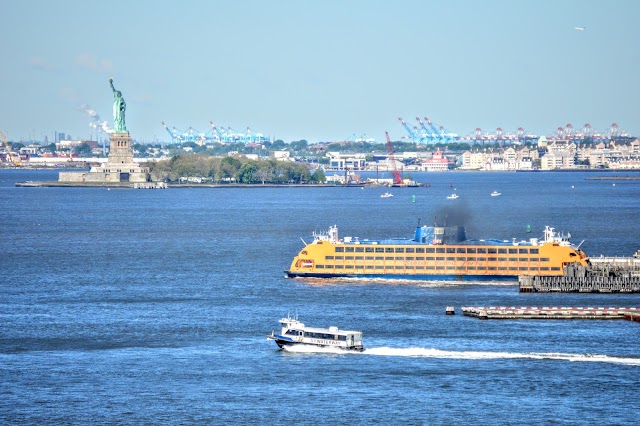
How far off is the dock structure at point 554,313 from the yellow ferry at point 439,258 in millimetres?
10730

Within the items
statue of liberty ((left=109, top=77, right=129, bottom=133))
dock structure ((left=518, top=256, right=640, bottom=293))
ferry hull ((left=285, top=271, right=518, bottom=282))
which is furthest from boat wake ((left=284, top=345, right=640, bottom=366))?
statue of liberty ((left=109, top=77, right=129, bottom=133))

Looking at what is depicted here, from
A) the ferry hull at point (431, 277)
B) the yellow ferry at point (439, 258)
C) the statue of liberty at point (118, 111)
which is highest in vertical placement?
the statue of liberty at point (118, 111)

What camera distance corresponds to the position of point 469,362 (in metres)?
44.0

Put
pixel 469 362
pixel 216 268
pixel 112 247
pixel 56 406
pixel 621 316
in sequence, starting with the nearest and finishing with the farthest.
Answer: pixel 56 406 → pixel 469 362 → pixel 621 316 → pixel 216 268 → pixel 112 247

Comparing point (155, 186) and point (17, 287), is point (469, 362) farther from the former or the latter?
point (155, 186)

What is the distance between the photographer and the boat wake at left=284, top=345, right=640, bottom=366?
44.1 meters

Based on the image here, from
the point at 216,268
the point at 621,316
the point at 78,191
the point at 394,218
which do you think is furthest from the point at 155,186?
the point at 621,316

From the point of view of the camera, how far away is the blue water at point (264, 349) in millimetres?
38594

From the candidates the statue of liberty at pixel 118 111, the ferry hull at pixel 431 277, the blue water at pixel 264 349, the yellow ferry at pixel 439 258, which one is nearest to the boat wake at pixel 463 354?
the blue water at pixel 264 349

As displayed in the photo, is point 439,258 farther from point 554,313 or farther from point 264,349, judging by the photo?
point 264,349

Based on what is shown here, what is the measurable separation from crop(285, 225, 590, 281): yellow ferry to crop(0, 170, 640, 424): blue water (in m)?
1.16

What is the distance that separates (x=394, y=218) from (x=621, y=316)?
214ft

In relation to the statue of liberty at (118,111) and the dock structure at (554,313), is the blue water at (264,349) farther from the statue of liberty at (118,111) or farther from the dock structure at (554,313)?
the statue of liberty at (118,111)

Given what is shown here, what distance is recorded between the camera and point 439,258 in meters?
64.9
